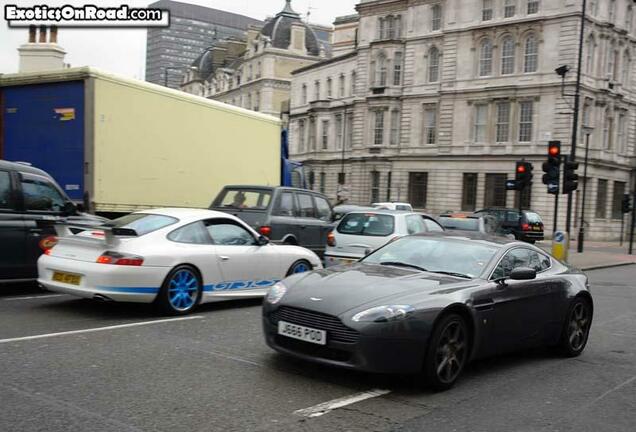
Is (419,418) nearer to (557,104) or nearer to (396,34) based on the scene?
(557,104)

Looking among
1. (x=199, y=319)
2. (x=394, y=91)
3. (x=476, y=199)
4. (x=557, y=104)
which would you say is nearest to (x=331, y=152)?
(x=394, y=91)

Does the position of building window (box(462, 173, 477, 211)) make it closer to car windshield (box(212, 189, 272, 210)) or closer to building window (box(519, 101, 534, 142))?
building window (box(519, 101, 534, 142))

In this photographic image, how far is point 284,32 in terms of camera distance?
8588cm

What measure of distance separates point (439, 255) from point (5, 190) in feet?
21.6

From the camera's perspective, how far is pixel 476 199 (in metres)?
50.2

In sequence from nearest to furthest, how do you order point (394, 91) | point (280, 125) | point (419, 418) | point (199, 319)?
point (419, 418) < point (199, 319) < point (280, 125) < point (394, 91)

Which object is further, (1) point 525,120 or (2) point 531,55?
(1) point 525,120

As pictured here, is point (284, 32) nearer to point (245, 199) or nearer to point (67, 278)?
point (245, 199)

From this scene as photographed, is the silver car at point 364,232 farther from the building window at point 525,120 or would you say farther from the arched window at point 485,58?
the arched window at point 485,58

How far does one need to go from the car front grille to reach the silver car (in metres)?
6.85

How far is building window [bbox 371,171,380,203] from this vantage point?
5803 centimetres

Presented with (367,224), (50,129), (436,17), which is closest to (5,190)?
(50,129)

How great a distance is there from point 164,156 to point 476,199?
3882 cm

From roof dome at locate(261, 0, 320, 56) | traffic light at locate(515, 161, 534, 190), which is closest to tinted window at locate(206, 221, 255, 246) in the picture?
traffic light at locate(515, 161, 534, 190)
